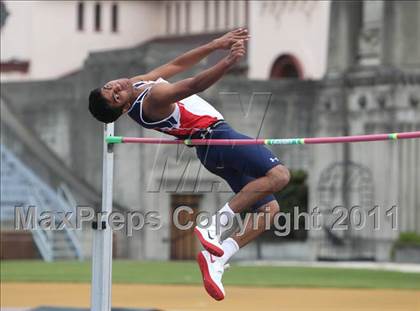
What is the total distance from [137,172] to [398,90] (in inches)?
364

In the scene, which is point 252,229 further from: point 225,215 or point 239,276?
point 239,276

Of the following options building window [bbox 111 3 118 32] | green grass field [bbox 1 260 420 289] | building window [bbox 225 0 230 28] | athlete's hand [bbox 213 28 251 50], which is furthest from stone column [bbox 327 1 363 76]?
building window [bbox 111 3 118 32]

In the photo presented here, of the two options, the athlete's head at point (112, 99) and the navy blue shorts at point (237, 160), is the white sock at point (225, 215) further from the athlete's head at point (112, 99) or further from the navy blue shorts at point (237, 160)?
the athlete's head at point (112, 99)

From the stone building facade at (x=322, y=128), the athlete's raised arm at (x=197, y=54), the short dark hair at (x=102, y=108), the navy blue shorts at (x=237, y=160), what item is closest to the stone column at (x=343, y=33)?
the stone building facade at (x=322, y=128)

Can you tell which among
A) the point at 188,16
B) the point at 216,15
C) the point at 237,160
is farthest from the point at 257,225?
the point at 188,16

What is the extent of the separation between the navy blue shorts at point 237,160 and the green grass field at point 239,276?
1043 centimetres

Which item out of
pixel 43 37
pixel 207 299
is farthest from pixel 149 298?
pixel 43 37

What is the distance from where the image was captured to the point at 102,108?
13.0m

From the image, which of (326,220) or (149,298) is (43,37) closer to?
(326,220)

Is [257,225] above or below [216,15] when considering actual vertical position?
below

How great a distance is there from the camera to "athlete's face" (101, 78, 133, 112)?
42.4 feet

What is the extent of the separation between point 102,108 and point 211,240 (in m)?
1.61

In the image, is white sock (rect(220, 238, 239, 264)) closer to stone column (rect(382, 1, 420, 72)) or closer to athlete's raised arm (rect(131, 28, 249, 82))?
athlete's raised arm (rect(131, 28, 249, 82))

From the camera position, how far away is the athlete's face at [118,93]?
1292 centimetres
